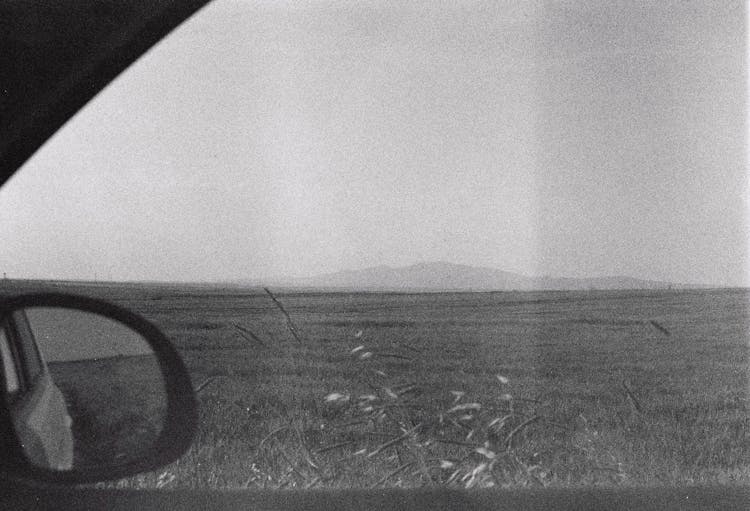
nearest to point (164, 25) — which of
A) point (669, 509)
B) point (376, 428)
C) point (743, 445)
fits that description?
point (669, 509)

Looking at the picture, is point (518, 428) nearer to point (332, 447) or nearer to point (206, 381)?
point (332, 447)

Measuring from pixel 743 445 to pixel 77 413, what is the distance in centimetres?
502

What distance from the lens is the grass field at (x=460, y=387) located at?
553cm

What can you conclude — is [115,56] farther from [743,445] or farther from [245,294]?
[245,294]

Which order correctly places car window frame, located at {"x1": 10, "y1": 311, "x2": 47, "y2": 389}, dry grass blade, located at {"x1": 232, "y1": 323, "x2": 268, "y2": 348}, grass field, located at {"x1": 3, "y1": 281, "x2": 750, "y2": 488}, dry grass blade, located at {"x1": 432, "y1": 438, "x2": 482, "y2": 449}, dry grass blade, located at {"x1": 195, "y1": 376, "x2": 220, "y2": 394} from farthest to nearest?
1. dry grass blade, located at {"x1": 232, "y1": 323, "x2": 268, "y2": 348}
2. dry grass blade, located at {"x1": 195, "y1": 376, "x2": 220, "y2": 394}
3. dry grass blade, located at {"x1": 432, "y1": 438, "x2": 482, "y2": 449}
4. grass field, located at {"x1": 3, "y1": 281, "x2": 750, "y2": 488}
5. car window frame, located at {"x1": 10, "y1": 311, "x2": 47, "y2": 389}

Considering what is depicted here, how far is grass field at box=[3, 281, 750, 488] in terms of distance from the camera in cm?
553

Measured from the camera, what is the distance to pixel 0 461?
156cm

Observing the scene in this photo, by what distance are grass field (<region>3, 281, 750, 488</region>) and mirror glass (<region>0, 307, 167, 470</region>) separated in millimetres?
1950

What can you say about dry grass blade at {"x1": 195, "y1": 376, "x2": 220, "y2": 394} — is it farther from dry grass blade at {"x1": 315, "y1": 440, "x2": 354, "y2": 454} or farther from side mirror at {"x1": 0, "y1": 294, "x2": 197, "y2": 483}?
side mirror at {"x1": 0, "y1": 294, "x2": 197, "y2": 483}

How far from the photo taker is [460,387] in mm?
7078

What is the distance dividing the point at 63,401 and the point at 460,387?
17.0 ft

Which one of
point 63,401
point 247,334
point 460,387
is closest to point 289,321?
point 247,334

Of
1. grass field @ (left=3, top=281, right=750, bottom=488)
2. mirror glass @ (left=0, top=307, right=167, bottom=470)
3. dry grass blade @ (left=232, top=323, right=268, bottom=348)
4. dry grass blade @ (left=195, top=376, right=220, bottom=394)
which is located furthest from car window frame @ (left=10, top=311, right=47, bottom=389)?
dry grass blade @ (left=232, top=323, right=268, bottom=348)

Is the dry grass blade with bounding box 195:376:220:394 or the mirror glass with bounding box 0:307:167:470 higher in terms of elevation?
the mirror glass with bounding box 0:307:167:470
